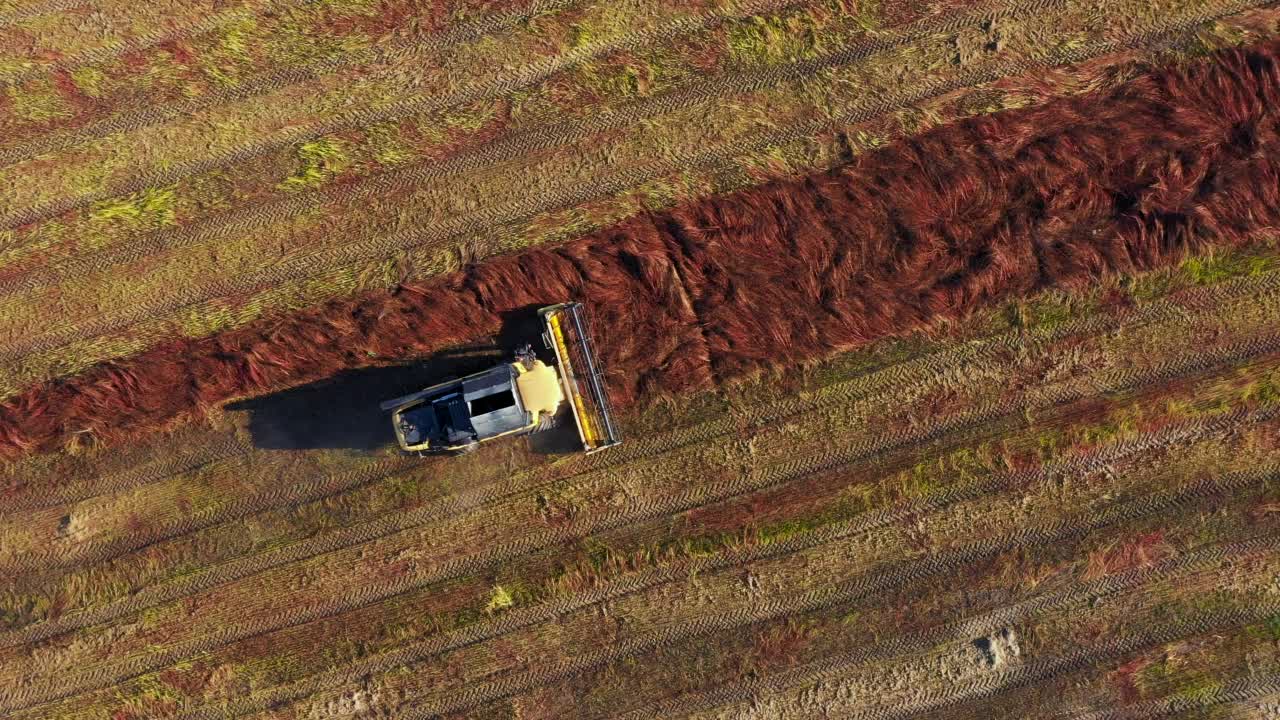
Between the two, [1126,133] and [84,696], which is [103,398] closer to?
[84,696]

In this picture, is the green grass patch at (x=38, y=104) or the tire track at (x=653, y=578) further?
the green grass patch at (x=38, y=104)

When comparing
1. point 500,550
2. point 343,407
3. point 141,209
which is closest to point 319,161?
point 141,209

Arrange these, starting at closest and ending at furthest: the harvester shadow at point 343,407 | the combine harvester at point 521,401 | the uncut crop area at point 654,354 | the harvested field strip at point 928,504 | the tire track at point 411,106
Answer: the combine harvester at point 521,401 → the uncut crop area at point 654,354 → the harvested field strip at point 928,504 → the tire track at point 411,106 → the harvester shadow at point 343,407

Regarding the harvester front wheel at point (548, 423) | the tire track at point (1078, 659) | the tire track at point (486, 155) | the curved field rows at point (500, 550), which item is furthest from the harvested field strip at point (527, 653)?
the tire track at point (486, 155)

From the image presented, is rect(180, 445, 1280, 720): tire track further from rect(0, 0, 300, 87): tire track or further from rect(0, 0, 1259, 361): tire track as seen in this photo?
rect(0, 0, 300, 87): tire track

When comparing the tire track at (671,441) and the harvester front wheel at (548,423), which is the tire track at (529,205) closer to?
the harvester front wheel at (548,423)

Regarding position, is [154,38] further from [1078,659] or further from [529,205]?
[1078,659]

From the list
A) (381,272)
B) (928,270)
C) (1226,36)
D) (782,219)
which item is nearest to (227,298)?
(381,272)
